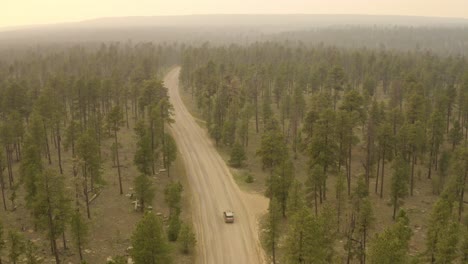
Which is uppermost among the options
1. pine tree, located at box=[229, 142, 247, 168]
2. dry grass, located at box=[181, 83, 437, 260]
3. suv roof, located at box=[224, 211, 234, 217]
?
pine tree, located at box=[229, 142, 247, 168]

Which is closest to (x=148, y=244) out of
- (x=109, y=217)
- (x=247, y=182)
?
(x=109, y=217)

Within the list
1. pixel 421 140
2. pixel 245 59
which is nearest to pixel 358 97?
pixel 421 140

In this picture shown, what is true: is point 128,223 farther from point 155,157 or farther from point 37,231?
point 155,157

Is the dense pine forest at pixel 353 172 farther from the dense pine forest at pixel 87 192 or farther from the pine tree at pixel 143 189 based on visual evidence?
the pine tree at pixel 143 189

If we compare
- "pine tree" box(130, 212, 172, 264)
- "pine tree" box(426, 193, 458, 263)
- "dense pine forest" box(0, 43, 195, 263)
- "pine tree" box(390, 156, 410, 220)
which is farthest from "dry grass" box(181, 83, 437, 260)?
"pine tree" box(130, 212, 172, 264)

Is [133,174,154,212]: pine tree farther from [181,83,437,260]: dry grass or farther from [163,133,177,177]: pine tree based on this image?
[181,83,437,260]: dry grass

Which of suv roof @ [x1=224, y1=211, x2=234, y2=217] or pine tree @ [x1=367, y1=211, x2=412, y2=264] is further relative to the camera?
suv roof @ [x1=224, y1=211, x2=234, y2=217]

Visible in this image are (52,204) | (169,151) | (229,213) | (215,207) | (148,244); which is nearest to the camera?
(148,244)

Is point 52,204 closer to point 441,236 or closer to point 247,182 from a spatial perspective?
point 247,182
